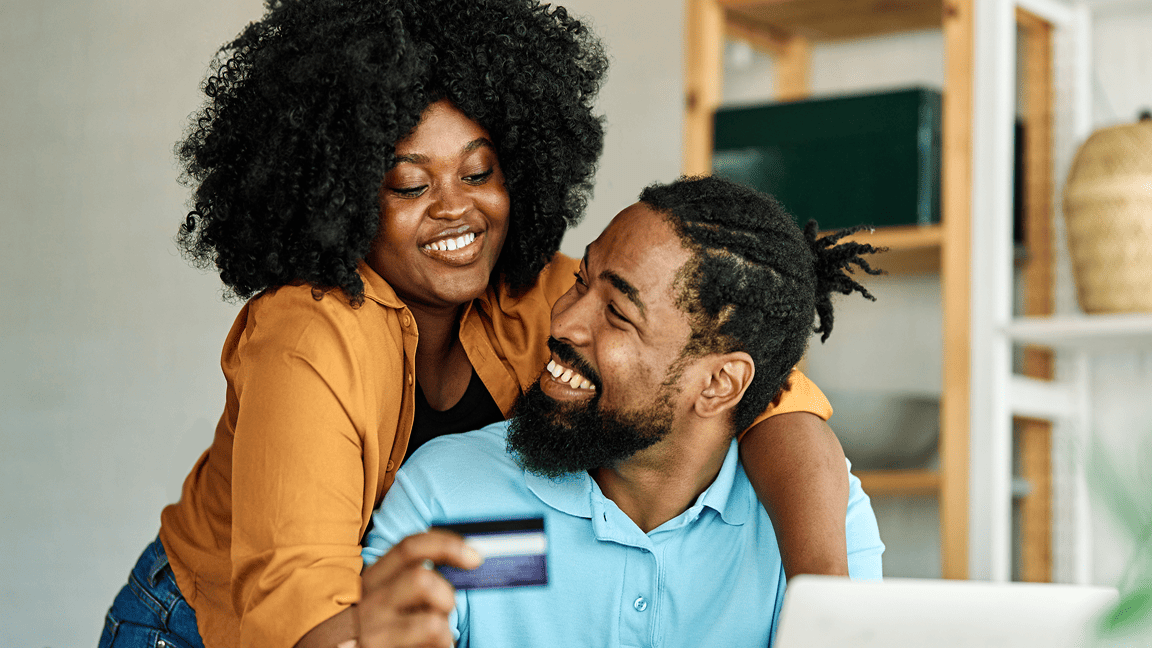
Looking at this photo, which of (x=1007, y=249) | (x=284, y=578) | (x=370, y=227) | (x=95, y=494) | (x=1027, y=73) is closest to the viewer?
(x=284, y=578)

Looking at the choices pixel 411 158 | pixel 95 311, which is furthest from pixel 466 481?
pixel 95 311

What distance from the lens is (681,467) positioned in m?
1.43

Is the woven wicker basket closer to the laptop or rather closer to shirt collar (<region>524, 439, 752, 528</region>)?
shirt collar (<region>524, 439, 752, 528</region>)

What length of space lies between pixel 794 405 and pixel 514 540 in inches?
29.2

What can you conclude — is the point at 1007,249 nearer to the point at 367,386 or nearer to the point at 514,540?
the point at 367,386

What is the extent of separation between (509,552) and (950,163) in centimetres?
178

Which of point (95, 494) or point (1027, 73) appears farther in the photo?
point (95, 494)

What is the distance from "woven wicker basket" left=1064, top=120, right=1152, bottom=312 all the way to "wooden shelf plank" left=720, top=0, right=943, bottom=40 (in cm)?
50

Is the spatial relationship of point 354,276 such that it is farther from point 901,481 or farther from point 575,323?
point 901,481

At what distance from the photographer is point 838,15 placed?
2666 millimetres

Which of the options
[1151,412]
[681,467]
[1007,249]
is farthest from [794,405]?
[1151,412]

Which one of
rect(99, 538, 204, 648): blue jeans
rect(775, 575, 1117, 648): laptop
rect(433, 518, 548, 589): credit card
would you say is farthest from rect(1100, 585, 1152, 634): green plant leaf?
rect(99, 538, 204, 648): blue jeans

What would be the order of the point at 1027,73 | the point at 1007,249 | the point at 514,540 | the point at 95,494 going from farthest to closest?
the point at 95,494 < the point at 1027,73 < the point at 1007,249 < the point at 514,540

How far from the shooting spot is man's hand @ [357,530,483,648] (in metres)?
0.89
